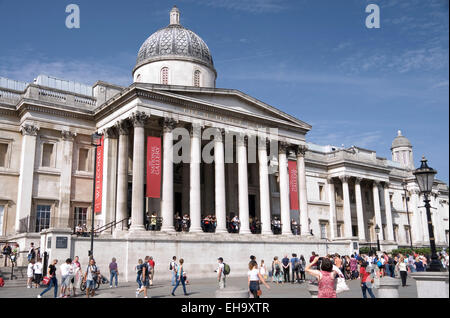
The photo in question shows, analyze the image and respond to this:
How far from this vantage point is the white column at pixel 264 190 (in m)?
31.8

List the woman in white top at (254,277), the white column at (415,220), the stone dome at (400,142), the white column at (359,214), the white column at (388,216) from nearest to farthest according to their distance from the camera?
the woman in white top at (254,277) → the white column at (359,214) → the white column at (388,216) → the white column at (415,220) → the stone dome at (400,142)

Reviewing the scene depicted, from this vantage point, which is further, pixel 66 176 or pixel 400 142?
pixel 400 142

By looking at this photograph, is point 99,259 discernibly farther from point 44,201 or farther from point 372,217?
point 372,217

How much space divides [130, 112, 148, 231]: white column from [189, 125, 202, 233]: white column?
135 inches

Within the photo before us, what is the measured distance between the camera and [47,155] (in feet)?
99.3

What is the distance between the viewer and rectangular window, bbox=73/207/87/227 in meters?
30.1

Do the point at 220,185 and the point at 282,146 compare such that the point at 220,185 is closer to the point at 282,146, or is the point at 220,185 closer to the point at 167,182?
the point at 167,182

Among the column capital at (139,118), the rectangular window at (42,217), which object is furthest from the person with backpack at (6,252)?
the column capital at (139,118)

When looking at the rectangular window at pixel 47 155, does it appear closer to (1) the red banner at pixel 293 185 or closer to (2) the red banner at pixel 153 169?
(2) the red banner at pixel 153 169

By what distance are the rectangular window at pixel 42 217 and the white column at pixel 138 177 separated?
7.11 meters

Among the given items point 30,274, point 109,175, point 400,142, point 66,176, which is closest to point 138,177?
point 109,175

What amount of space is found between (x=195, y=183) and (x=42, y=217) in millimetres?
10370
